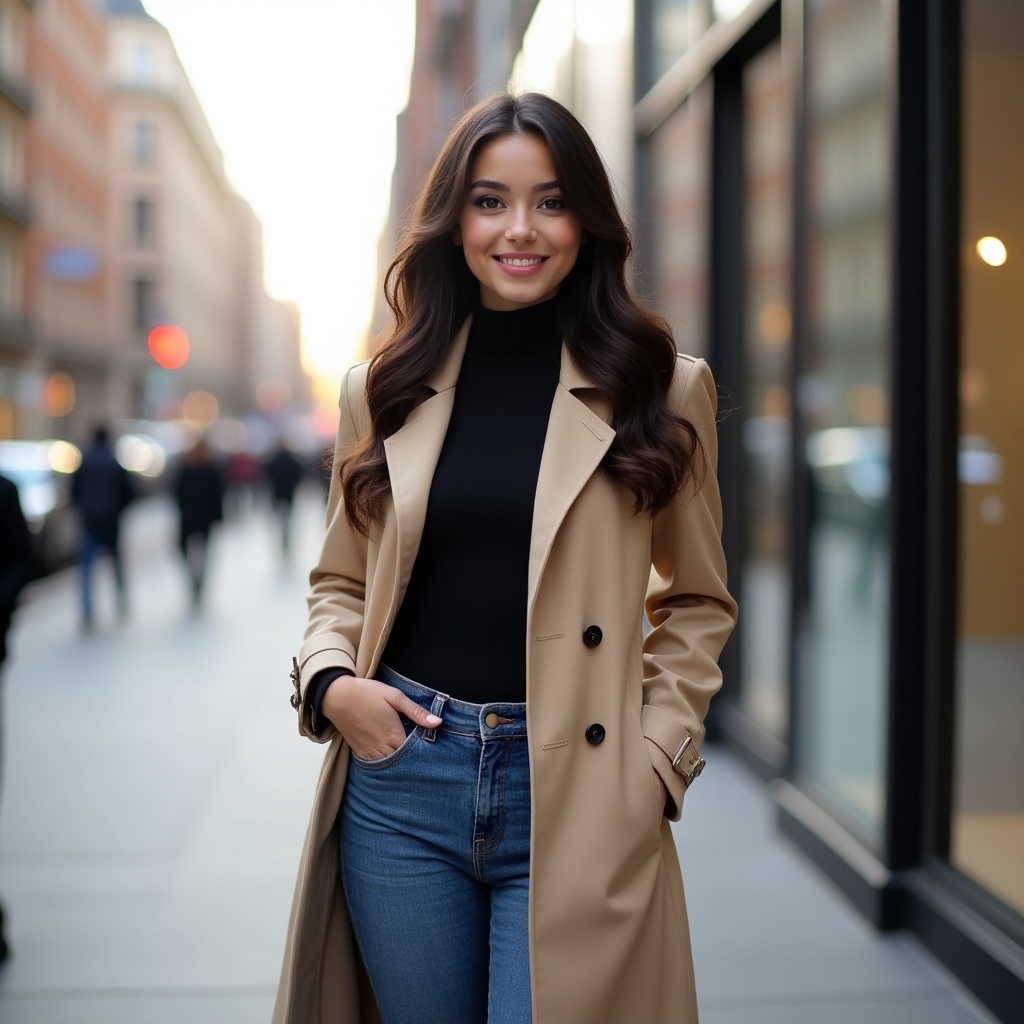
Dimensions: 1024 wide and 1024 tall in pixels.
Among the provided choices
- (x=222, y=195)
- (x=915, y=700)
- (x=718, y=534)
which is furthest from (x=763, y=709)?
(x=222, y=195)

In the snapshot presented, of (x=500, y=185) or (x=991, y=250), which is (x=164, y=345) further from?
(x=500, y=185)

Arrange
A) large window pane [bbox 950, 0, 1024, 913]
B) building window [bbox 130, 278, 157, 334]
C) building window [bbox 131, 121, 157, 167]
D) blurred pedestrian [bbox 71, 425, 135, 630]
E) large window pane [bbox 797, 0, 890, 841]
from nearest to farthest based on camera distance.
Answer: large window pane [bbox 950, 0, 1024, 913]
large window pane [bbox 797, 0, 890, 841]
blurred pedestrian [bbox 71, 425, 135, 630]
building window [bbox 131, 121, 157, 167]
building window [bbox 130, 278, 157, 334]

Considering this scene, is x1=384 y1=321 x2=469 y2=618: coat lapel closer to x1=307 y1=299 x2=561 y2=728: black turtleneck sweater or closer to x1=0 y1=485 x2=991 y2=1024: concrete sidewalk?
x1=307 y1=299 x2=561 y2=728: black turtleneck sweater

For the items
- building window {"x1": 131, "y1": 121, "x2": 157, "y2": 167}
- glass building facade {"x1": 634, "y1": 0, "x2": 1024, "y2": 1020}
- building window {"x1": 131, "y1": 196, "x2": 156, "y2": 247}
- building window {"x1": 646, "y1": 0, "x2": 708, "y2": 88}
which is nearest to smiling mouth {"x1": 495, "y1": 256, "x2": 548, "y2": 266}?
glass building facade {"x1": 634, "y1": 0, "x2": 1024, "y2": 1020}

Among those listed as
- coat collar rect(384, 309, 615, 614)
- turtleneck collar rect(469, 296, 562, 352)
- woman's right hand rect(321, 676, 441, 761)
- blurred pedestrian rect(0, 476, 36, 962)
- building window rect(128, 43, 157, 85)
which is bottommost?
woman's right hand rect(321, 676, 441, 761)

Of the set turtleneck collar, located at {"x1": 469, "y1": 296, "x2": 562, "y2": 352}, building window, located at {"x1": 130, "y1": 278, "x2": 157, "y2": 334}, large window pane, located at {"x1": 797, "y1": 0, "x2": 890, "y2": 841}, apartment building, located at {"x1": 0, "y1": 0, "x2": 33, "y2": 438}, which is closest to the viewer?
turtleneck collar, located at {"x1": 469, "y1": 296, "x2": 562, "y2": 352}

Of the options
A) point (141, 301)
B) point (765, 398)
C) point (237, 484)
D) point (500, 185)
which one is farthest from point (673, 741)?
point (141, 301)

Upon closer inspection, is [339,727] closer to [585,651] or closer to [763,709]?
[585,651]

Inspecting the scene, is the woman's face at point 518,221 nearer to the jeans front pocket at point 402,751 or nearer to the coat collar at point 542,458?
the coat collar at point 542,458

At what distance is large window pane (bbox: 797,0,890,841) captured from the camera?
499 centimetres

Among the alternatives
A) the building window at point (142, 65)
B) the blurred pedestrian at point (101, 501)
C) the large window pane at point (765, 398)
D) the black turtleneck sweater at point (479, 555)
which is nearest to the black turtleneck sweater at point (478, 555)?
the black turtleneck sweater at point (479, 555)

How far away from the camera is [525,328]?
2469 millimetres

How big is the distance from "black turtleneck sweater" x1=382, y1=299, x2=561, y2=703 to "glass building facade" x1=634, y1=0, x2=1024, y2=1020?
84.7 inches

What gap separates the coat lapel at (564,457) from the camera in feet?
7.18
